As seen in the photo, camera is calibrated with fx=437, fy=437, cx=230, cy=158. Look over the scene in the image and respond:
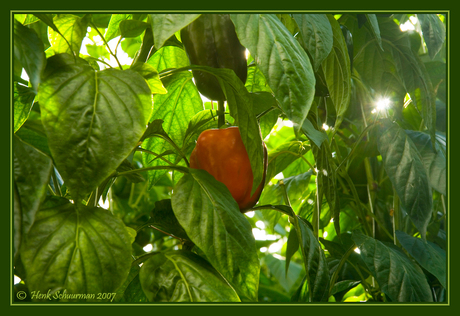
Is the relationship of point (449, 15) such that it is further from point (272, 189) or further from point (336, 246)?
point (272, 189)

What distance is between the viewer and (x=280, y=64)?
0.42 meters

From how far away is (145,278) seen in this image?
0.46 metres

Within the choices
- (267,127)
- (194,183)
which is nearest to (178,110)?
(267,127)

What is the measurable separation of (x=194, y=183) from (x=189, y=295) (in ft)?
0.41

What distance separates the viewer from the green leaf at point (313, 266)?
564mm

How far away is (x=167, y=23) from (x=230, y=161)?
0.84 feet

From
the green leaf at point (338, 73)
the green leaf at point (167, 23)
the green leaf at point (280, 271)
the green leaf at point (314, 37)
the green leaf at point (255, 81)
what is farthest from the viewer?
the green leaf at point (280, 271)

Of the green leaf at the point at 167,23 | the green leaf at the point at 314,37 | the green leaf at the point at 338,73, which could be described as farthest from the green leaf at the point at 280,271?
the green leaf at the point at 167,23

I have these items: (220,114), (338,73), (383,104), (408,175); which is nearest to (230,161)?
(220,114)

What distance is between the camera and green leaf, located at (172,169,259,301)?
444 millimetres

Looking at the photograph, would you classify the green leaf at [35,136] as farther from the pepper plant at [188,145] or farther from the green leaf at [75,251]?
the green leaf at [75,251]

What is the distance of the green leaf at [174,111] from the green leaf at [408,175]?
0.32 m

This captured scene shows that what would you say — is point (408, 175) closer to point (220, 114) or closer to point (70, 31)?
point (220, 114)

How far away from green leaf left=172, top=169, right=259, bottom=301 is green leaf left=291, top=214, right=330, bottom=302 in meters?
0.12
